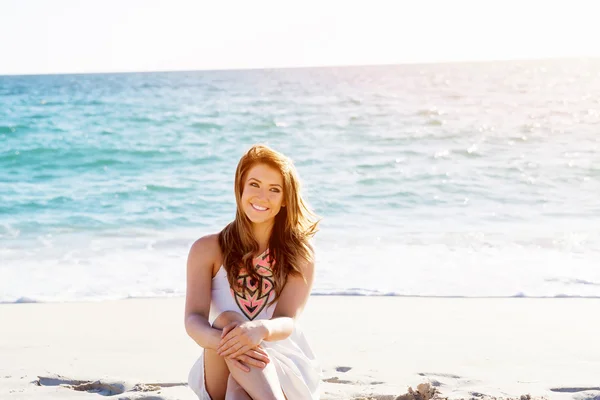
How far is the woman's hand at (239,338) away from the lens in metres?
2.97

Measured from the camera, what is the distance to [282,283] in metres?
3.37

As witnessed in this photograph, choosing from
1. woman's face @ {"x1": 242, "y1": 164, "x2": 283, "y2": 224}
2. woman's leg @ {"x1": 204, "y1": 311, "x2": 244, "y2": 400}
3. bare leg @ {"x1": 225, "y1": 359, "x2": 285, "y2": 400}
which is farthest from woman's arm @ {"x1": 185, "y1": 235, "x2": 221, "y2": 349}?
bare leg @ {"x1": 225, "y1": 359, "x2": 285, "y2": 400}

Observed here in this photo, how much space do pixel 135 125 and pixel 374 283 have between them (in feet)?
44.0

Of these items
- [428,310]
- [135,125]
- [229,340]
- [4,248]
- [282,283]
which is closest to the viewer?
[229,340]

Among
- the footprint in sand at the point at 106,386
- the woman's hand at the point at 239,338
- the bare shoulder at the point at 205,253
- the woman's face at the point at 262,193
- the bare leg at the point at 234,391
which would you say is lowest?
the footprint in sand at the point at 106,386

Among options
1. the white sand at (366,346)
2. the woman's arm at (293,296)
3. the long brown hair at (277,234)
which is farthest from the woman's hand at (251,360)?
the white sand at (366,346)

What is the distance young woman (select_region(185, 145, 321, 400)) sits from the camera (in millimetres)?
3160

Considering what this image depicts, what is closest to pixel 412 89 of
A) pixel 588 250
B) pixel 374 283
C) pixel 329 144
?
pixel 329 144

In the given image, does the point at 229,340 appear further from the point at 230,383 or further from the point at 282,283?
the point at 282,283

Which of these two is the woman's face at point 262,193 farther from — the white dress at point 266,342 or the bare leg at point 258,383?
the bare leg at point 258,383

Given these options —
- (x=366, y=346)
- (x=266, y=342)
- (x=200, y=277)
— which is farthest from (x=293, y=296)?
(x=366, y=346)

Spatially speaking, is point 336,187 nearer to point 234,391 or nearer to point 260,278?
point 260,278

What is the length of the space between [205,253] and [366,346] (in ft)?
6.36

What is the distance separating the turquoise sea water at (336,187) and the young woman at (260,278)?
3.17 meters
